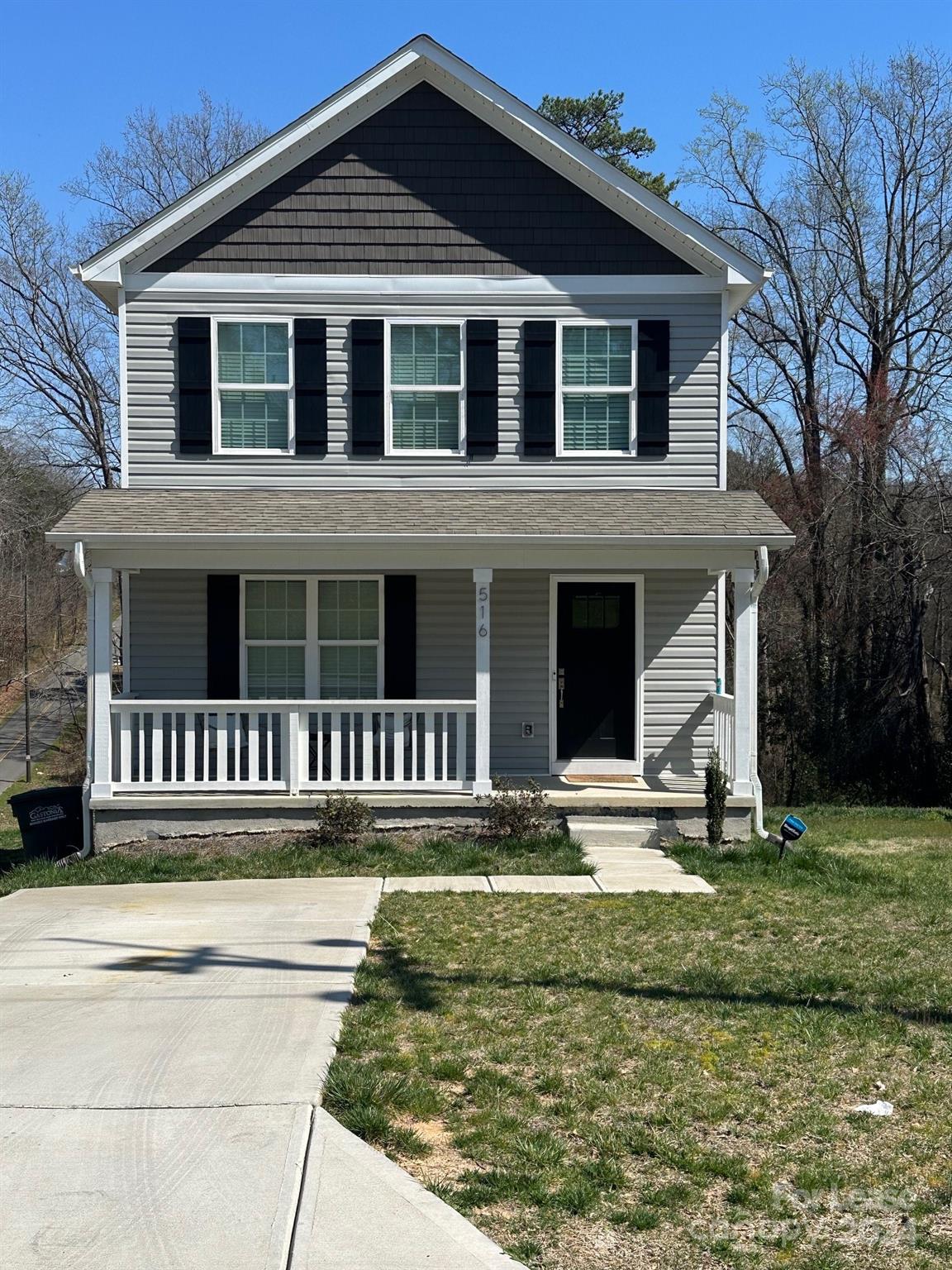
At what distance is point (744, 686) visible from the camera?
11.9 m

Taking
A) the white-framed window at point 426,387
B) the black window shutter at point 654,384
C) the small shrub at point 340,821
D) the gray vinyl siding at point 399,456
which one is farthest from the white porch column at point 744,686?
the small shrub at point 340,821

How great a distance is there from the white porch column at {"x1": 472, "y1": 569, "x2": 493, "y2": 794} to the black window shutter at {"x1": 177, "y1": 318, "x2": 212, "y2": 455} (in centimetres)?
360

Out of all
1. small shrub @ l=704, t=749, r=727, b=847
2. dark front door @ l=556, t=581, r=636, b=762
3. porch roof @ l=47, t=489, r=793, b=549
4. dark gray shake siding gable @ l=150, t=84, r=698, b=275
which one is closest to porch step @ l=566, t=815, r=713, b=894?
small shrub @ l=704, t=749, r=727, b=847

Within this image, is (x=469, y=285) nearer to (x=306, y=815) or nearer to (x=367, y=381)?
(x=367, y=381)

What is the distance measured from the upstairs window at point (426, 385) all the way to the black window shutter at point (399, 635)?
152 centimetres

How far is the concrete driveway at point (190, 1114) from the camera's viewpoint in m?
4.00

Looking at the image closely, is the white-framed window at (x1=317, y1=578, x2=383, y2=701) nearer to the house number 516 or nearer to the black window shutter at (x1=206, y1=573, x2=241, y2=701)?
the black window shutter at (x1=206, y1=573, x2=241, y2=701)

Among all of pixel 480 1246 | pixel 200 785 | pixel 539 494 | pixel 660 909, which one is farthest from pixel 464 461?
pixel 480 1246

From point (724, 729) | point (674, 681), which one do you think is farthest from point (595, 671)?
point (724, 729)

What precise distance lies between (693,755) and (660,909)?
4.95m

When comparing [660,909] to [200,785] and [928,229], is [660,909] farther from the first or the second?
[928,229]

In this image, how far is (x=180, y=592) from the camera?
1349 centimetres

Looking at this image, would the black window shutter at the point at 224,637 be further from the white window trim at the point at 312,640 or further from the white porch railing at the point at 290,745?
the white porch railing at the point at 290,745

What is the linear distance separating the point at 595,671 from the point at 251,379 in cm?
502
